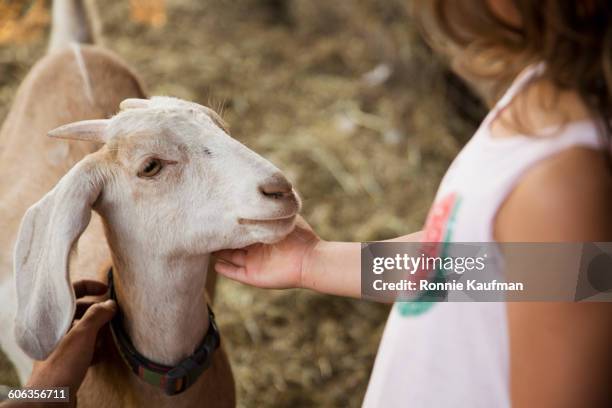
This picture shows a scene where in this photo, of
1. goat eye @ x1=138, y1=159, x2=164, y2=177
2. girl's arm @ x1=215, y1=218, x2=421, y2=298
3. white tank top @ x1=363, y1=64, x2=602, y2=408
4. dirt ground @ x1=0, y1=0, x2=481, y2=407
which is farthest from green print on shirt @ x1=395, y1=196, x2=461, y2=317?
dirt ground @ x1=0, y1=0, x2=481, y2=407

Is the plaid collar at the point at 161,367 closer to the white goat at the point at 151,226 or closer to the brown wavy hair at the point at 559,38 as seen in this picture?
the white goat at the point at 151,226

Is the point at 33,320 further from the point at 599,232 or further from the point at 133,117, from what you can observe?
the point at 599,232

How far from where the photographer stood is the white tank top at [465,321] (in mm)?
1003

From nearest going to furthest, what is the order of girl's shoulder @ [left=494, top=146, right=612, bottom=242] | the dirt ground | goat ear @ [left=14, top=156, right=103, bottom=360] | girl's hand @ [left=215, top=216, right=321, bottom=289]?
girl's shoulder @ [left=494, top=146, right=612, bottom=242] < goat ear @ [left=14, top=156, right=103, bottom=360] < girl's hand @ [left=215, top=216, right=321, bottom=289] < the dirt ground

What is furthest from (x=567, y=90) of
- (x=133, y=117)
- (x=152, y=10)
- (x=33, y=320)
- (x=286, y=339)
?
(x=152, y=10)

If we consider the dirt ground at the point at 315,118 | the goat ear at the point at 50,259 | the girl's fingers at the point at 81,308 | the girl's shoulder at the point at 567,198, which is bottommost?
the dirt ground at the point at 315,118

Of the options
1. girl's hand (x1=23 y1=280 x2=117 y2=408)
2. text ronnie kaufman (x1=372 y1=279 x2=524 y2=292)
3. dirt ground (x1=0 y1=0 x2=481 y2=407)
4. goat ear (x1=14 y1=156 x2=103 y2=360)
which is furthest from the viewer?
dirt ground (x1=0 y1=0 x2=481 y2=407)

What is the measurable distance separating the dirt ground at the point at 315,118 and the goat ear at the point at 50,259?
4.88 feet

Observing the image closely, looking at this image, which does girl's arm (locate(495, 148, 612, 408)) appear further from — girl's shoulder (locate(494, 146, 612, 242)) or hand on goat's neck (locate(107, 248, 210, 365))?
hand on goat's neck (locate(107, 248, 210, 365))

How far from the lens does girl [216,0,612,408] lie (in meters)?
0.94

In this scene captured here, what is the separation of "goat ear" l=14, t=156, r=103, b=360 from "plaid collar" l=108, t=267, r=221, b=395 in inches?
8.8

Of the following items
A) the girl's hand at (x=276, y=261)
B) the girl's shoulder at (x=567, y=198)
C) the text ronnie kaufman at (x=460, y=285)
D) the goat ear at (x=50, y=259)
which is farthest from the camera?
the girl's hand at (x=276, y=261)

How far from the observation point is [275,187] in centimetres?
137

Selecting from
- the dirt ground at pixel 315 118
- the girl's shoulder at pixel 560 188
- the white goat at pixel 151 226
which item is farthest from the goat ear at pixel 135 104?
the dirt ground at pixel 315 118
